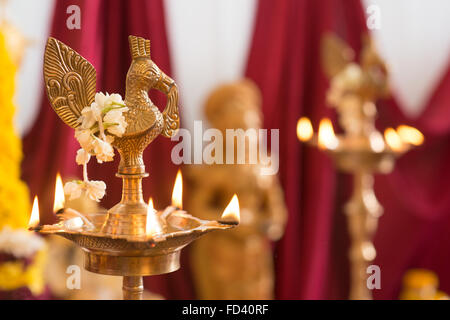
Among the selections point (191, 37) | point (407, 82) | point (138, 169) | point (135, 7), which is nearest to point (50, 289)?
point (135, 7)

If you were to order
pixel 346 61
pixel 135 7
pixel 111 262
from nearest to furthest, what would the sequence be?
pixel 111 262 → pixel 135 7 → pixel 346 61

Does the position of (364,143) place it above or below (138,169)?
above

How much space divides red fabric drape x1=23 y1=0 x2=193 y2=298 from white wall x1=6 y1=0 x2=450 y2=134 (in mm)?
93

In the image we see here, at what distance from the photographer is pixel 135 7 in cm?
153

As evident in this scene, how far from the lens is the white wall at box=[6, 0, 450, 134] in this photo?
161cm

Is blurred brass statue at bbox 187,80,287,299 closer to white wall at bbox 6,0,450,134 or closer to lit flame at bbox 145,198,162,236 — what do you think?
white wall at bbox 6,0,450,134

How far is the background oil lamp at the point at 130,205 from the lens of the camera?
21.7 inches

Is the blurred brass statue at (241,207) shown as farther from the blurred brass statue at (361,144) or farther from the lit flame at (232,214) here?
the lit flame at (232,214)

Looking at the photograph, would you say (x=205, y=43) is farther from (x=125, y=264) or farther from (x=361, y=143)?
(x=125, y=264)

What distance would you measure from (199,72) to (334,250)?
0.87m

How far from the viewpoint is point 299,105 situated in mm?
2084

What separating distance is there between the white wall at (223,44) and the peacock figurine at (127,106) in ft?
2.99

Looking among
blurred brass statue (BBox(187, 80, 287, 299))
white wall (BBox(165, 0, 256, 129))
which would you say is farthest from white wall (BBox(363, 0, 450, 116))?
blurred brass statue (BBox(187, 80, 287, 299))
